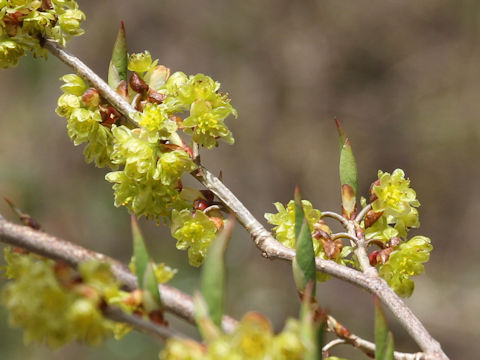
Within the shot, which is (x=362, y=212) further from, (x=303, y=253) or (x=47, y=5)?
(x=47, y=5)

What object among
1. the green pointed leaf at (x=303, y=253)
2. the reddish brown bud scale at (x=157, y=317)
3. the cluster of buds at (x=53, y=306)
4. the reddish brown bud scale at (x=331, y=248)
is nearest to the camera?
the cluster of buds at (x=53, y=306)

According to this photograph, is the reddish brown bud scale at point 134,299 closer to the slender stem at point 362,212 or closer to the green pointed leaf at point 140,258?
the green pointed leaf at point 140,258

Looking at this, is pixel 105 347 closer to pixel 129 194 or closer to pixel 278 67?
pixel 278 67

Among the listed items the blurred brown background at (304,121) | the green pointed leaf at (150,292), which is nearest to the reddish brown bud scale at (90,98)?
the green pointed leaf at (150,292)

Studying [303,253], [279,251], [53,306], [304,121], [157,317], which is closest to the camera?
[53,306]

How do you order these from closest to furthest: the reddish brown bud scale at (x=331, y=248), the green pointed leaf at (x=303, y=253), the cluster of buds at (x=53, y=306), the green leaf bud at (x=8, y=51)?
the cluster of buds at (x=53, y=306) < the green pointed leaf at (x=303, y=253) < the reddish brown bud scale at (x=331, y=248) < the green leaf bud at (x=8, y=51)

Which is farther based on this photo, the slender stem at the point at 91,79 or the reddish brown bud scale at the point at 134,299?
the slender stem at the point at 91,79

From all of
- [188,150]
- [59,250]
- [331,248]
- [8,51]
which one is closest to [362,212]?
[331,248]
